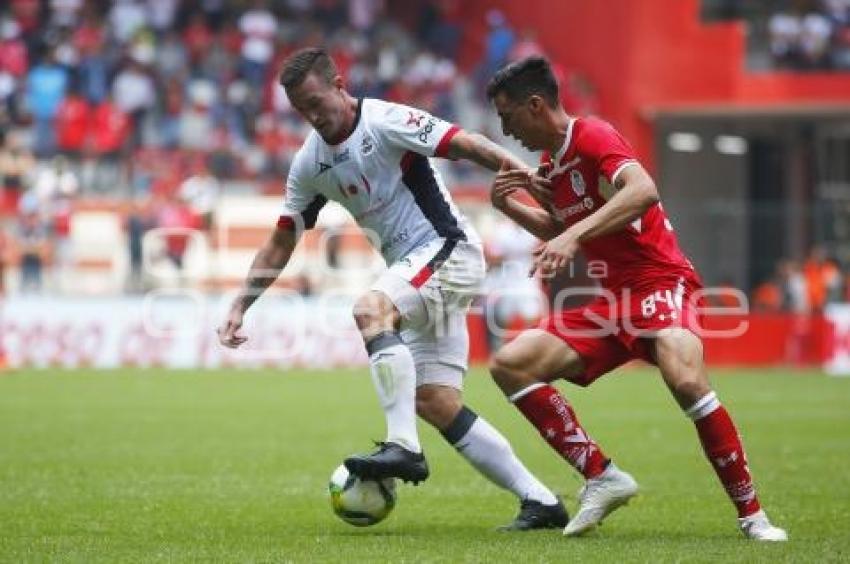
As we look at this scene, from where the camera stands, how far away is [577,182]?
8.79 m

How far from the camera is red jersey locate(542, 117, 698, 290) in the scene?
864 centimetres

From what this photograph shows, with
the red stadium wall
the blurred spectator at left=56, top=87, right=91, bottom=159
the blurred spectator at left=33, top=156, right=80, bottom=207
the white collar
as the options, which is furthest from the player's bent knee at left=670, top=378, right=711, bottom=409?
the red stadium wall

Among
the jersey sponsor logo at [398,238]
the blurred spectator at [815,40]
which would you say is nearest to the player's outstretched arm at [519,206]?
the jersey sponsor logo at [398,238]

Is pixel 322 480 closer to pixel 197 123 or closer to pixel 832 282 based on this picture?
pixel 832 282

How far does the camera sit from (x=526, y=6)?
115 ft

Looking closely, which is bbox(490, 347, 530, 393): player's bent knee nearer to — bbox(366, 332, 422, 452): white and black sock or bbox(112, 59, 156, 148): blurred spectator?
bbox(366, 332, 422, 452): white and black sock

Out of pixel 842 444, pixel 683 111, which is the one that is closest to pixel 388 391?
pixel 842 444

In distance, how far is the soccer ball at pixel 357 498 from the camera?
8664mm

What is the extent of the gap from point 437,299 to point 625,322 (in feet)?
3.15

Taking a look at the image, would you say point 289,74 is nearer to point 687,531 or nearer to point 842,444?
point 687,531

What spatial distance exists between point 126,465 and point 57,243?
15.2 m

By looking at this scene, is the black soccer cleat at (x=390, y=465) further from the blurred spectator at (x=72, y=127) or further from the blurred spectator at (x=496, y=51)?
the blurred spectator at (x=496, y=51)

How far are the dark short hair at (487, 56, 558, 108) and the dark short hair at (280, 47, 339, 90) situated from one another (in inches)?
31.9

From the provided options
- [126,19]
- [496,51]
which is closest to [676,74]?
[496,51]
